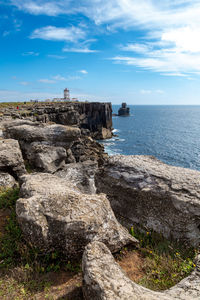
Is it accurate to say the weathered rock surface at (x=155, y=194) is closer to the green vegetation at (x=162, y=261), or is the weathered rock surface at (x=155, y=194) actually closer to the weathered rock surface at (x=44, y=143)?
the green vegetation at (x=162, y=261)

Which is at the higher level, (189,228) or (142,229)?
(189,228)

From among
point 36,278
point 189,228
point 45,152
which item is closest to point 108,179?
point 189,228

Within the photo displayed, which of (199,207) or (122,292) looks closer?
(122,292)

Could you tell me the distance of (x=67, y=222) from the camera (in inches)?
220

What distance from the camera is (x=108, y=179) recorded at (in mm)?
9398

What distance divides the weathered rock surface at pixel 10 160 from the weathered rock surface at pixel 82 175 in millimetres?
A: 2922

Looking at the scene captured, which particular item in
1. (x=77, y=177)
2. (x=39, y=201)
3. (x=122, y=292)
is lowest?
(x=77, y=177)

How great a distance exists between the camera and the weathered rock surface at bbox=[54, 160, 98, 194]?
13422 millimetres

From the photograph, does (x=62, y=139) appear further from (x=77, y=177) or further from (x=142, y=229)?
(x=142, y=229)

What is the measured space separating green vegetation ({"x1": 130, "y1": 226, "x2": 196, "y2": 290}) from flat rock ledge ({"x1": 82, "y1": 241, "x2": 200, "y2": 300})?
0.59m

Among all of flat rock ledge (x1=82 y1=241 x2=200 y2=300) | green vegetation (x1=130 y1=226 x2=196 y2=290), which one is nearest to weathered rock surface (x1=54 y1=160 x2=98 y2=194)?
green vegetation (x1=130 y1=226 x2=196 y2=290)

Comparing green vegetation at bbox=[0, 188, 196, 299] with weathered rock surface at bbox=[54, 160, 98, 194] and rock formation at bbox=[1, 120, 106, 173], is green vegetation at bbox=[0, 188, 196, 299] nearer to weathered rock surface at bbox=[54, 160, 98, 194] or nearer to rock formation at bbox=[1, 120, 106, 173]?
weathered rock surface at bbox=[54, 160, 98, 194]

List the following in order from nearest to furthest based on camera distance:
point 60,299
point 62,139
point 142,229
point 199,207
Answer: point 60,299 → point 199,207 → point 142,229 → point 62,139

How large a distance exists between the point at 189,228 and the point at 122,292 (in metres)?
4.12
